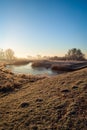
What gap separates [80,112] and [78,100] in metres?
1.40

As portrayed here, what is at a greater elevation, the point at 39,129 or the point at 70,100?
the point at 70,100

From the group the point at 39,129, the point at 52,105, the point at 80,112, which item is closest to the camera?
the point at 39,129

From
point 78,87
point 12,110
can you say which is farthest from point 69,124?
point 78,87

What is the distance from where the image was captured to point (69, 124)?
7289mm

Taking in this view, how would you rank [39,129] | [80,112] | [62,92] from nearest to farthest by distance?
[39,129] → [80,112] → [62,92]

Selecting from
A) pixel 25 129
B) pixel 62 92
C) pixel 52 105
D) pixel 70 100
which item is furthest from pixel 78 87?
pixel 25 129

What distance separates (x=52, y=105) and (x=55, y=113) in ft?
3.33

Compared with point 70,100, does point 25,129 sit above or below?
below

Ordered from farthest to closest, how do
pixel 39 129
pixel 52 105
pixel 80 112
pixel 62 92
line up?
pixel 62 92 < pixel 52 105 < pixel 80 112 < pixel 39 129

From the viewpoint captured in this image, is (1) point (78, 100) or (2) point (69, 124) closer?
(2) point (69, 124)

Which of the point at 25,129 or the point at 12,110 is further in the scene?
the point at 12,110

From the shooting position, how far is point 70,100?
967 centimetres

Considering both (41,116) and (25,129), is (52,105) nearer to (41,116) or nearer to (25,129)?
(41,116)

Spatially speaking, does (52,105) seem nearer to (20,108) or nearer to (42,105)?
(42,105)
